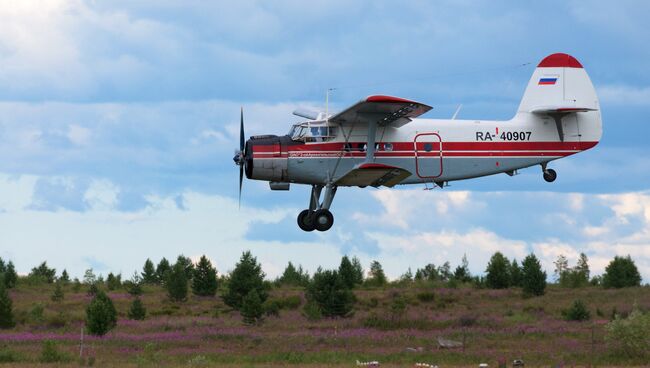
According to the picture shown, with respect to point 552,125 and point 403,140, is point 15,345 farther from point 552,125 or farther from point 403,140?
point 552,125

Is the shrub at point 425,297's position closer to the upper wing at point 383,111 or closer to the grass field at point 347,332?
the grass field at point 347,332

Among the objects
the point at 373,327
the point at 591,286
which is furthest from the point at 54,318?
the point at 591,286

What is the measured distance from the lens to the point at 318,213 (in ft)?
120

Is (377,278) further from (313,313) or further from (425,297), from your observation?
(313,313)

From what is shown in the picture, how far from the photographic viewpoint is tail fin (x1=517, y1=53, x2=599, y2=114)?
40594 mm

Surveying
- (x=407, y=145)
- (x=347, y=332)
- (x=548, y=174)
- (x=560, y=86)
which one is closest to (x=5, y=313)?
(x=347, y=332)

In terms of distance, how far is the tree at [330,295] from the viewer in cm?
7025

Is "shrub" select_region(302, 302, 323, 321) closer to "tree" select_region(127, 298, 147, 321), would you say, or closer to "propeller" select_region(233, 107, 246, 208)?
"tree" select_region(127, 298, 147, 321)

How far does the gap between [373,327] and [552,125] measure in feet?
85.8

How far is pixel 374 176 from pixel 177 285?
49.4 meters

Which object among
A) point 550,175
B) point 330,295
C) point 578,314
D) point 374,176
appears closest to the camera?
point 374,176

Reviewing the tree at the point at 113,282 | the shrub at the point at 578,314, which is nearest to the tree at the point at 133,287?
the tree at the point at 113,282

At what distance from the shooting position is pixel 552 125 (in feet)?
129

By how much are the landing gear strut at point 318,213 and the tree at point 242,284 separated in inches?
1533
